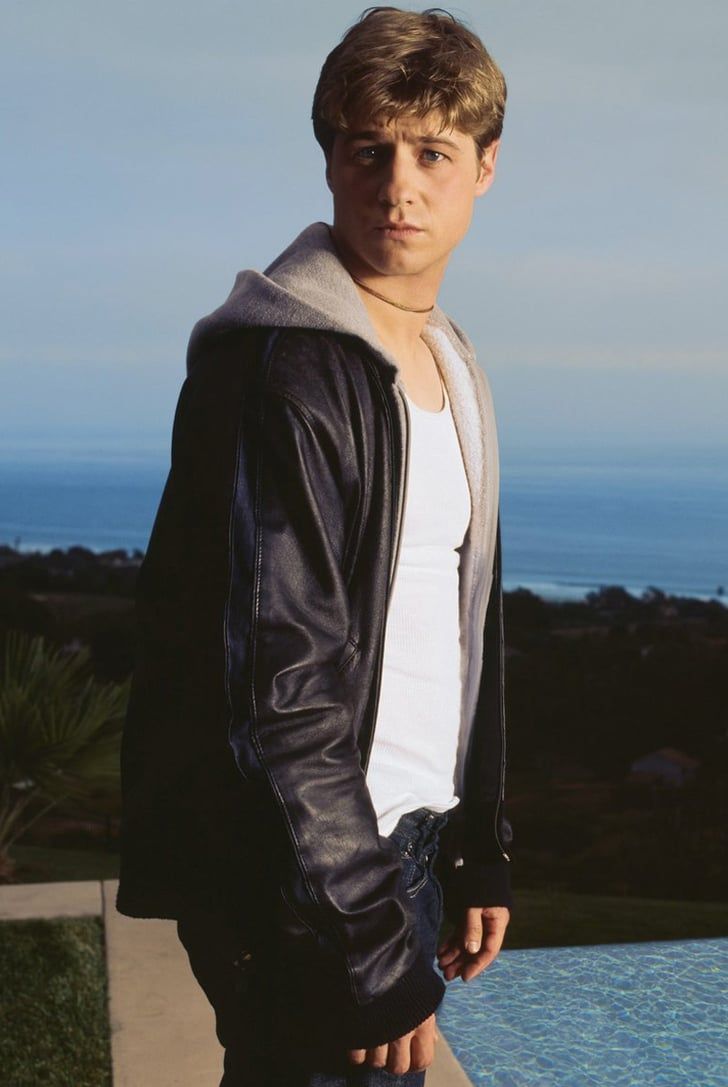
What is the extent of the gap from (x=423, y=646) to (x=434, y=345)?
0.43m

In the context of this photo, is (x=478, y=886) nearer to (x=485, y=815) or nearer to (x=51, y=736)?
(x=485, y=815)

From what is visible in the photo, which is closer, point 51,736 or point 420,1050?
point 420,1050

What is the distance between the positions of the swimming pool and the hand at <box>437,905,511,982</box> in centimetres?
132

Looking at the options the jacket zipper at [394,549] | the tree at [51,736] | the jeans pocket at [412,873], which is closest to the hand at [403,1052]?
the jeans pocket at [412,873]

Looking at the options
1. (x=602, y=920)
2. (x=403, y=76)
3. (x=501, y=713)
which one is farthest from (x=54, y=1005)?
(x=403, y=76)

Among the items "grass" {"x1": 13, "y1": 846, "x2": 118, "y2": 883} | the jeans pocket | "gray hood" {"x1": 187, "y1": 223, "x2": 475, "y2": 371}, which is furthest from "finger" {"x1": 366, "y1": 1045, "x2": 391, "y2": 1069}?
"grass" {"x1": 13, "y1": 846, "x2": 118, "y2": 883}

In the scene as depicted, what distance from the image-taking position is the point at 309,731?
124 cm

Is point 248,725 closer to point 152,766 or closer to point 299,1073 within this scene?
point 152,766

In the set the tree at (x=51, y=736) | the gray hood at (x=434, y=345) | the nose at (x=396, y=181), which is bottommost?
the tree at (x=51, y=736)

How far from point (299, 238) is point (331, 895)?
74 centimetres

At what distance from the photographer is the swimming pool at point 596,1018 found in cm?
289

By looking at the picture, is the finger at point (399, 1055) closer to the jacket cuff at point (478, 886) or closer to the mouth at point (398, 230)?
the jacket cuff at point (478, 886)

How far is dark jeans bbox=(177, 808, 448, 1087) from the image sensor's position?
1322 millimetres

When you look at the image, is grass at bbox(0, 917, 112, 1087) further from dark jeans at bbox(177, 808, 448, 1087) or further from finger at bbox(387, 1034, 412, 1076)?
finger at bbox(387, 1034, 412, 1076)
